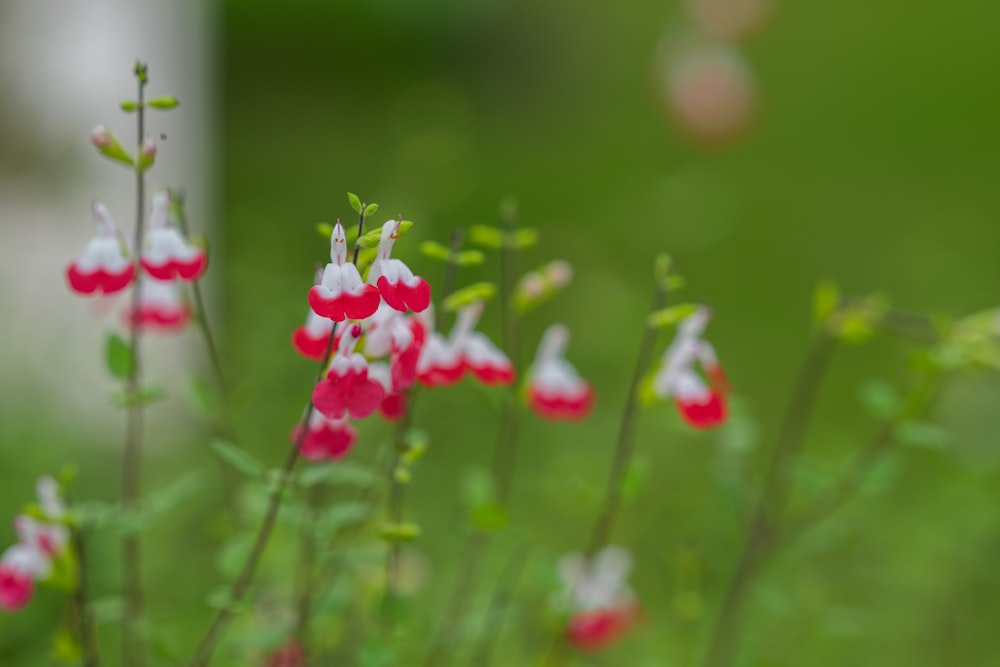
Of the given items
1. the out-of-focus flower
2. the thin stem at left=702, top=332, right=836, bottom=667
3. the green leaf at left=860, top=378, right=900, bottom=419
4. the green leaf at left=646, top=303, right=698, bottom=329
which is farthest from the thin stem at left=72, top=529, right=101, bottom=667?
the out-of-focus flower

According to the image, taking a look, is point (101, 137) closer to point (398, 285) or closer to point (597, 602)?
point (398, 285)

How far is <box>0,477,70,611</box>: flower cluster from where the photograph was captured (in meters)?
1.00

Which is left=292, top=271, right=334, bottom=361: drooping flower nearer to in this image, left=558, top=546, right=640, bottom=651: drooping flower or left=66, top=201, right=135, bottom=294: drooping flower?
left=66, top=201, right=135, bottom=294: drooping flower

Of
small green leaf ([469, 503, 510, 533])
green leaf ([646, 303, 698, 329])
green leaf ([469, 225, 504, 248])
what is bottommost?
small green leaf ([469, 503, 510, 533])

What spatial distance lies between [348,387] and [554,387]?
1.06ft

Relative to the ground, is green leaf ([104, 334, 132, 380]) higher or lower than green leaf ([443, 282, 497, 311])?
lower

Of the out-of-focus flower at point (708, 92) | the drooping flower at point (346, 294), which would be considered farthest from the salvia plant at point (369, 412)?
the out-of-focus flower at point (708, 92)

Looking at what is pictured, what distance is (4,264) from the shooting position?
2.59 meters

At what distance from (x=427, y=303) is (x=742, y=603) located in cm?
100

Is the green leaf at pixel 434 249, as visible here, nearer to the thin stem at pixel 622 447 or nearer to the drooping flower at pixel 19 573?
the thin stem at pixel 622 447

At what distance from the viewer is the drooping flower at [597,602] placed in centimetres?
123

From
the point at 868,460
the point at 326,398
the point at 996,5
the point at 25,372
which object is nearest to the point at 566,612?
the point at 868,460

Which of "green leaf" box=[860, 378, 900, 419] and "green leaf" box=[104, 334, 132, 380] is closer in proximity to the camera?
"green leaf" box=[104, 334, 132, 380]

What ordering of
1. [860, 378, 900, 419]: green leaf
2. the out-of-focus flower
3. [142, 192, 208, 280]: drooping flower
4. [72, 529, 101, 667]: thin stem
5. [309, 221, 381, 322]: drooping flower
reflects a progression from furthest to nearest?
1. the out-of-focus flower
2. [860, 378, 900, 419]: green leaf
3. [72, 529, 101, 667]: thin stem
4. [142, 192, 208, 280]: drooping flower
5. [309, 221, 381, 322]: drooping flower
